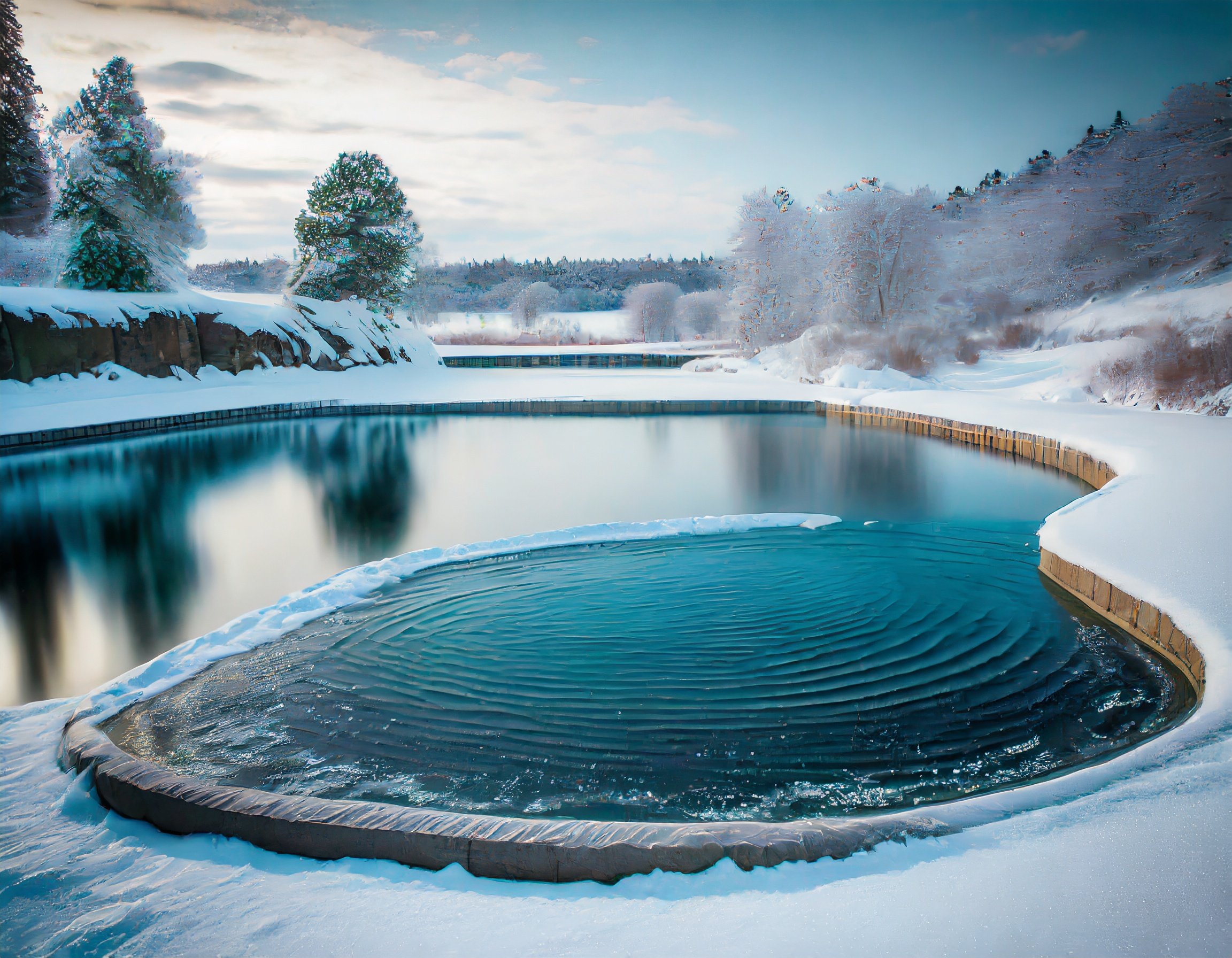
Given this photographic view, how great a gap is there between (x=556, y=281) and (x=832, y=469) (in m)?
102

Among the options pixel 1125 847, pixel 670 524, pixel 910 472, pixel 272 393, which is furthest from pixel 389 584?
pixel 272 393

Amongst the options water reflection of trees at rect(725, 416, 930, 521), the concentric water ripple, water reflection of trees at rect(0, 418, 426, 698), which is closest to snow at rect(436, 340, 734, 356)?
water reflection of trees at rect(725, 416, 930, 521)

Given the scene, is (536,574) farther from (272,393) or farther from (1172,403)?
(272,393)

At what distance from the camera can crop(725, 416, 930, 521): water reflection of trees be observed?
8.96 m

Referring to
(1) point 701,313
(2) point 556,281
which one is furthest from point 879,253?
(2) point 556,281

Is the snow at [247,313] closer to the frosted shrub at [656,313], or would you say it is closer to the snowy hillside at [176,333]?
the snowy hillside at [176,333]

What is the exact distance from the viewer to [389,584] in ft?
19.9

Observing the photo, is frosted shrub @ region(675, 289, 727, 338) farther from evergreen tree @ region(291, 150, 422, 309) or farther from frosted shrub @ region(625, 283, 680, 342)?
evergreen tree @ region(291, 150, 422, 309)

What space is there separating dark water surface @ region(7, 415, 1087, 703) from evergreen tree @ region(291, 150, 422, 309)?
13.6 metres

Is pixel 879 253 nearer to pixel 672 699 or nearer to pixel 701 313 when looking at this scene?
pixel 672 699

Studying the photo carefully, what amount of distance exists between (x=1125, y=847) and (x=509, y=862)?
1.89m

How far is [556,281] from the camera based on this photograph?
356 feet

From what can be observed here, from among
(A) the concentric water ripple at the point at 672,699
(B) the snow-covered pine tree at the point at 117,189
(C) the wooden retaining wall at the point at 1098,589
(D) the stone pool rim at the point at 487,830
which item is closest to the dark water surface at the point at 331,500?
(C) the wooden retaining wall at the point at 1098,589

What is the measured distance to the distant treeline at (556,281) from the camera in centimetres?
7994
